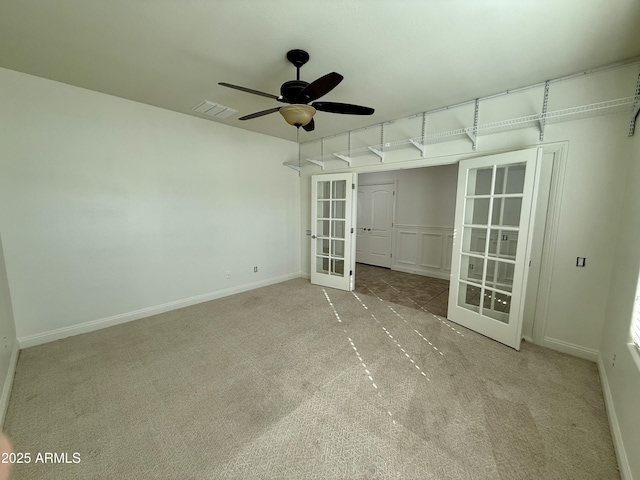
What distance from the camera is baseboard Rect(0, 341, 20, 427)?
1.69 m

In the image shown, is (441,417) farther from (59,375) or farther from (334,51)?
(59,375)

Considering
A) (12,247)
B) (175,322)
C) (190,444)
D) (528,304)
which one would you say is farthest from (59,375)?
(528,304)

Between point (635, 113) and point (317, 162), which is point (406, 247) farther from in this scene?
point (635, 113)

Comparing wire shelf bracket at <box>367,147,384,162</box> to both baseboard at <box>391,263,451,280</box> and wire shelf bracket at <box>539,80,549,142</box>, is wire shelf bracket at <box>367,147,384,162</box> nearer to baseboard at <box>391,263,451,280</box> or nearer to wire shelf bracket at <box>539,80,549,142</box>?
wire shelf bracket at <box>539,80,549,142</box>

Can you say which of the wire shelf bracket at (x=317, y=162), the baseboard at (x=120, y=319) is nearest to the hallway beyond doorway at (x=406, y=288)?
the baseboard at (x=120, y=319)

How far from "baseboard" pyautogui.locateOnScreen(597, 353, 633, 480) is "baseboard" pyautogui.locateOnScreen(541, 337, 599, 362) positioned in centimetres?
28

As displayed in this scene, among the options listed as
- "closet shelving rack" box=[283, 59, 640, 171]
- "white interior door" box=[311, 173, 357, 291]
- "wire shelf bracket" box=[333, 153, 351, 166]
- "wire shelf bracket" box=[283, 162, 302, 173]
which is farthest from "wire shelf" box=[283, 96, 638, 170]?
"wire shelf bracket" box=[283, 162, 302, 173]

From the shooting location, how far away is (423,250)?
17.6 feet

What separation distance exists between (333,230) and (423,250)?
217 centimetres

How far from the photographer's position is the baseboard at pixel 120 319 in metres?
2.61

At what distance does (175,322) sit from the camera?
312 centimetres

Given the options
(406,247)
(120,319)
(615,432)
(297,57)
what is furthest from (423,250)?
(120,319)

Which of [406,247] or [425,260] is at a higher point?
[406,247]

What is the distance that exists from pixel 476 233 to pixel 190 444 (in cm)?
329
